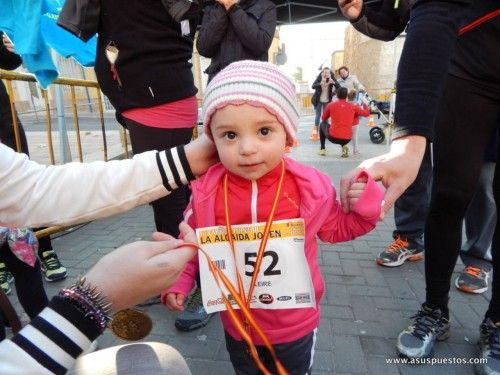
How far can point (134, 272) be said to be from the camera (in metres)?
0.89

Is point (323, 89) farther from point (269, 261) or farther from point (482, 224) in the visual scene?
point (269, 261)

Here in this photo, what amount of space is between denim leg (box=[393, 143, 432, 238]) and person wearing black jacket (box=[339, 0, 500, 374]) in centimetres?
109

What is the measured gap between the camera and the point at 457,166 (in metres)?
1.69

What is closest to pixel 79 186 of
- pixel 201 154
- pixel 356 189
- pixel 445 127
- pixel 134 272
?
pixel 201 154

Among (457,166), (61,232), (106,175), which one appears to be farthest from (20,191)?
(61,232)

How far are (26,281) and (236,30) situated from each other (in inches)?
82.2

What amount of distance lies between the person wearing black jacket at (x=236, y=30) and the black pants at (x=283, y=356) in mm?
2004

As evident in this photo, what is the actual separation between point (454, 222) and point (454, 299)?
0.88 metres

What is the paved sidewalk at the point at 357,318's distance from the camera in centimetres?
186

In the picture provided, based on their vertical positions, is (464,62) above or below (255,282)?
above

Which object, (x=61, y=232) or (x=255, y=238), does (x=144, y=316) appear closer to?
(x=255, y=238)

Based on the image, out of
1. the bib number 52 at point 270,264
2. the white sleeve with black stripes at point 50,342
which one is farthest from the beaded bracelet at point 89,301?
the bib number 52 at point 270,264

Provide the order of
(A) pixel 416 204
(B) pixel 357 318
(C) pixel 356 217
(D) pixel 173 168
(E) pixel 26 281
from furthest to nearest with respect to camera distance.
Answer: (A) pixel 416 204 < (B) pixel 357 318 < (E) pixel 26 281 < (D) pixel 173 168 < (C) pixel 356 217

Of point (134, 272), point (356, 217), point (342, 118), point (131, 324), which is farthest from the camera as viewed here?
point (342, 118)
